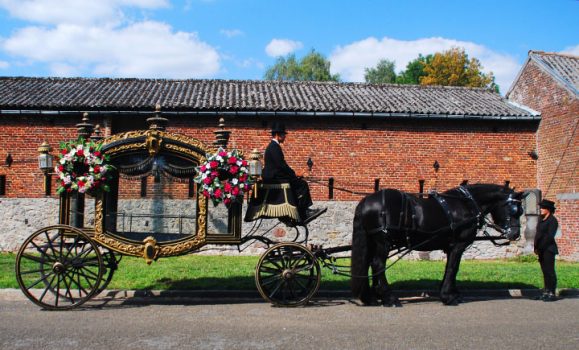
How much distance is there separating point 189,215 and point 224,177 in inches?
27.0

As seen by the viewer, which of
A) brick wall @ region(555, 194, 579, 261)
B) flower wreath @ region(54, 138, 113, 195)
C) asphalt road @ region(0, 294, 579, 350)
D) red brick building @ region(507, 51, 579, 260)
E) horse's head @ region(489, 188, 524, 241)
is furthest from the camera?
red brick building @ region(507, 51, 579, 260)

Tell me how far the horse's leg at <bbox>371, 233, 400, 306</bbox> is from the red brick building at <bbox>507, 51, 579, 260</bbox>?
9.29m

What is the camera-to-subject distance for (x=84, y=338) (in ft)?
16.4

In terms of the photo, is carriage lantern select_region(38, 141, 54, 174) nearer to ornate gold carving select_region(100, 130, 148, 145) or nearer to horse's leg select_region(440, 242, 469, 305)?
ornate gold carving select_region(100, 130, 148, 145)

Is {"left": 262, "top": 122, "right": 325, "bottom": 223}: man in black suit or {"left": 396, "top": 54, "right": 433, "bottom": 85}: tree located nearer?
{"left": 262, "top": 122, "right": 325, "bottom": 223}: man in black suit

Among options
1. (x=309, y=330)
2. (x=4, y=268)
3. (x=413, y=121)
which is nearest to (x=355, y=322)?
(x=309, y=330)

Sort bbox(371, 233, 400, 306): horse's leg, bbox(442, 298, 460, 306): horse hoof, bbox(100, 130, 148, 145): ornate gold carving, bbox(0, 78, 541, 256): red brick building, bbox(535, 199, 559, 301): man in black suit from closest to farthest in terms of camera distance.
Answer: bbox(100, 130, 148, 145): ornate gold carving → bbox(371, 233, 400, 306): horse's leg → bbox(442, 298, 460, 306): horse hoof → bbox(535, 199, 559, 301): man in black suit → bbox(0, 78, 541, 256): red brick building

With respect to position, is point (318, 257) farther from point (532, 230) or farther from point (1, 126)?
point (1, 126)

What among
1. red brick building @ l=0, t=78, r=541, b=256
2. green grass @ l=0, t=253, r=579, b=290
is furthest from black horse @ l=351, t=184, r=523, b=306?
red brick building @ l=0, t=78, r=541, b=256

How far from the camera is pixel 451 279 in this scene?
699 centimetres

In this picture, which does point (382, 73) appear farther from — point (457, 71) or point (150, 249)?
point (150, 249)

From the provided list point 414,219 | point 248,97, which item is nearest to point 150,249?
point 414,219

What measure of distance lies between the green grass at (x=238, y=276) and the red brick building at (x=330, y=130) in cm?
395

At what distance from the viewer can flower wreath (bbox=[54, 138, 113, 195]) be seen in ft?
21.2
